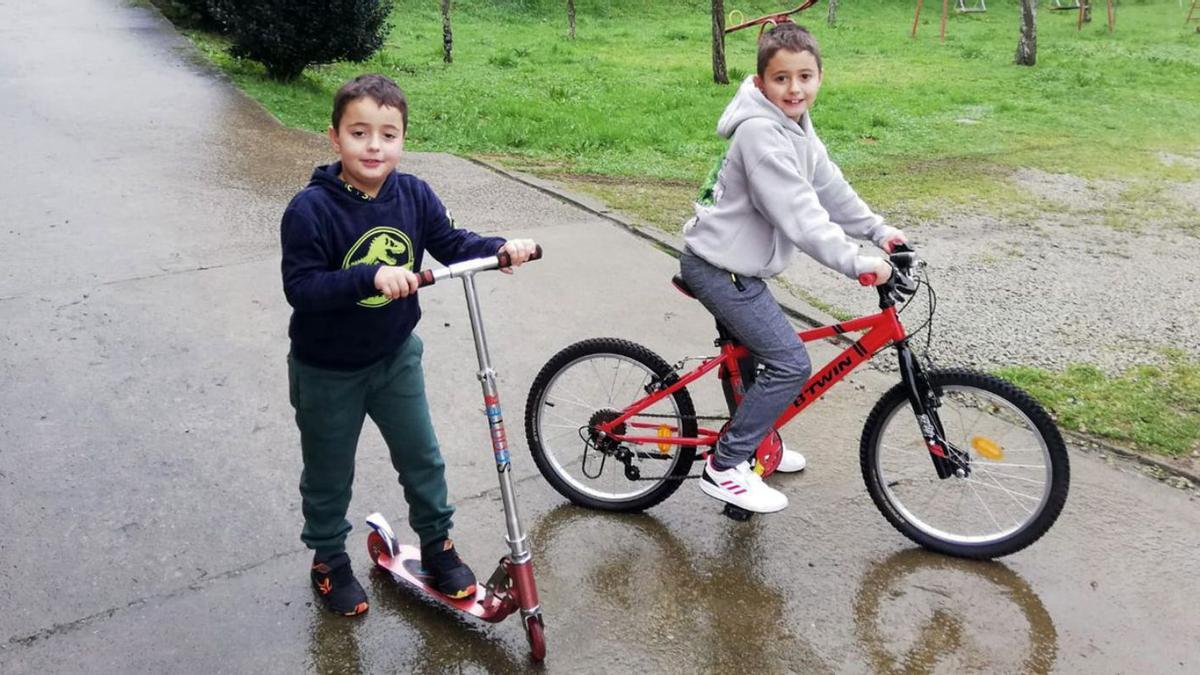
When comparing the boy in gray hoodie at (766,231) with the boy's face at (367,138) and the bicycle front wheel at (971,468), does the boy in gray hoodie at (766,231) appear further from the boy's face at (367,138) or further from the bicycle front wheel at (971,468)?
the boy's face at (367,138)

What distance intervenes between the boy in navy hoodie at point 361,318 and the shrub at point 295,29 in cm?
927

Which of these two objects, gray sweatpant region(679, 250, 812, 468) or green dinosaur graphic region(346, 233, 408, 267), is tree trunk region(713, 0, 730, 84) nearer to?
gray sweatpant region(679, 250, 812, 468)

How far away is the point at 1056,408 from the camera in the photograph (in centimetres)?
453

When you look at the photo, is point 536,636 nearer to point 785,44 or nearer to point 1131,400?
point 785,44

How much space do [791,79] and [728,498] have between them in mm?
1466

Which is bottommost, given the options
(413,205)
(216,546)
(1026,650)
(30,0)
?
(1026,650)

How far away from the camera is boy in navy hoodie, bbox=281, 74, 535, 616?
8.70 feet

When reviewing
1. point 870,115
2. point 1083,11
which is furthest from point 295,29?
point 1083,11

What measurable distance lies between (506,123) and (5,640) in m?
8.39

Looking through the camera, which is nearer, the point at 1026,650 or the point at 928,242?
the point at 1026,650

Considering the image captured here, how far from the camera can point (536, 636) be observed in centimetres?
285

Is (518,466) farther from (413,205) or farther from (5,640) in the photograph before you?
(5,640)

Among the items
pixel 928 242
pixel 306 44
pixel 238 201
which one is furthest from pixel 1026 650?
pixel 306 44

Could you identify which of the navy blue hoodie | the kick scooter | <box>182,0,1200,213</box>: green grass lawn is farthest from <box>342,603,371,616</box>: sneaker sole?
<box>182,0,1200,213</box>: green grass lawn
